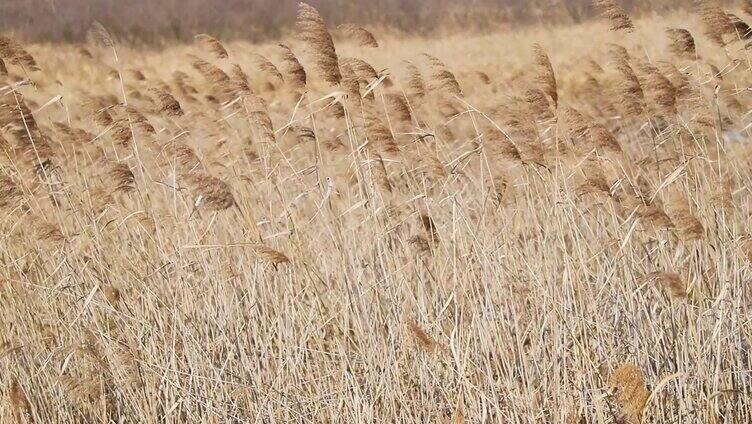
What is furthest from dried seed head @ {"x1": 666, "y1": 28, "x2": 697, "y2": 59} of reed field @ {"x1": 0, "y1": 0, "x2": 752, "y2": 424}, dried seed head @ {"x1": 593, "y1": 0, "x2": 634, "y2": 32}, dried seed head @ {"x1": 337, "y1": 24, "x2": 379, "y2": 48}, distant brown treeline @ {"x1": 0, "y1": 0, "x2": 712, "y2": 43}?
distant brown treeline @ {"x1": 0, "y1": 0, "x2": 712, "y2": 43}

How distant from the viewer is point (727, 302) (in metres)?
2.72

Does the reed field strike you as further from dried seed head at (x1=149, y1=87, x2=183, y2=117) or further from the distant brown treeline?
the distant brown treeline

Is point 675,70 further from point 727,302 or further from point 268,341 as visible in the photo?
point 268,341

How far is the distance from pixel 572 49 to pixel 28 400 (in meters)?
13.9

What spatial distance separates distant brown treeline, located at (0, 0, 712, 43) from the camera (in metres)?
18.2

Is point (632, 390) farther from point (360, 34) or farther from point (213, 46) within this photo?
point (213, 46)

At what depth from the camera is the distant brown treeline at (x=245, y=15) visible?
1825 cm

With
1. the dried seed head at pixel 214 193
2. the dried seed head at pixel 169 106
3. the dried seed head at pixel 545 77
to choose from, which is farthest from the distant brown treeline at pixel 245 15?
the dried seed head at pixel 214 193

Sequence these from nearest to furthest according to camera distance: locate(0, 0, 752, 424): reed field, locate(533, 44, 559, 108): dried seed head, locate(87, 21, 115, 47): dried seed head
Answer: locate(0, 0, 752, 424): reed field, locate(533, 44, 559, 108): dried seed head, locate(87, 21, 115, 47): dried seed head

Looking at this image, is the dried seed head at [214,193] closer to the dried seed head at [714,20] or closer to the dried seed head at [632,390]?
the dried seed head at [632,390]

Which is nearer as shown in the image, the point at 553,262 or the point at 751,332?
the point at 751,332

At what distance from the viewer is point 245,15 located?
62.6 ft

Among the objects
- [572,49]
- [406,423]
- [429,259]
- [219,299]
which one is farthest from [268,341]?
[572,49]

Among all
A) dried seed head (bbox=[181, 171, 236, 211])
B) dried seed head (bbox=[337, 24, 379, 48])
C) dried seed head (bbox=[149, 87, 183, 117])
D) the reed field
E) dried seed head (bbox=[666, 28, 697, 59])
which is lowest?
the reed field
